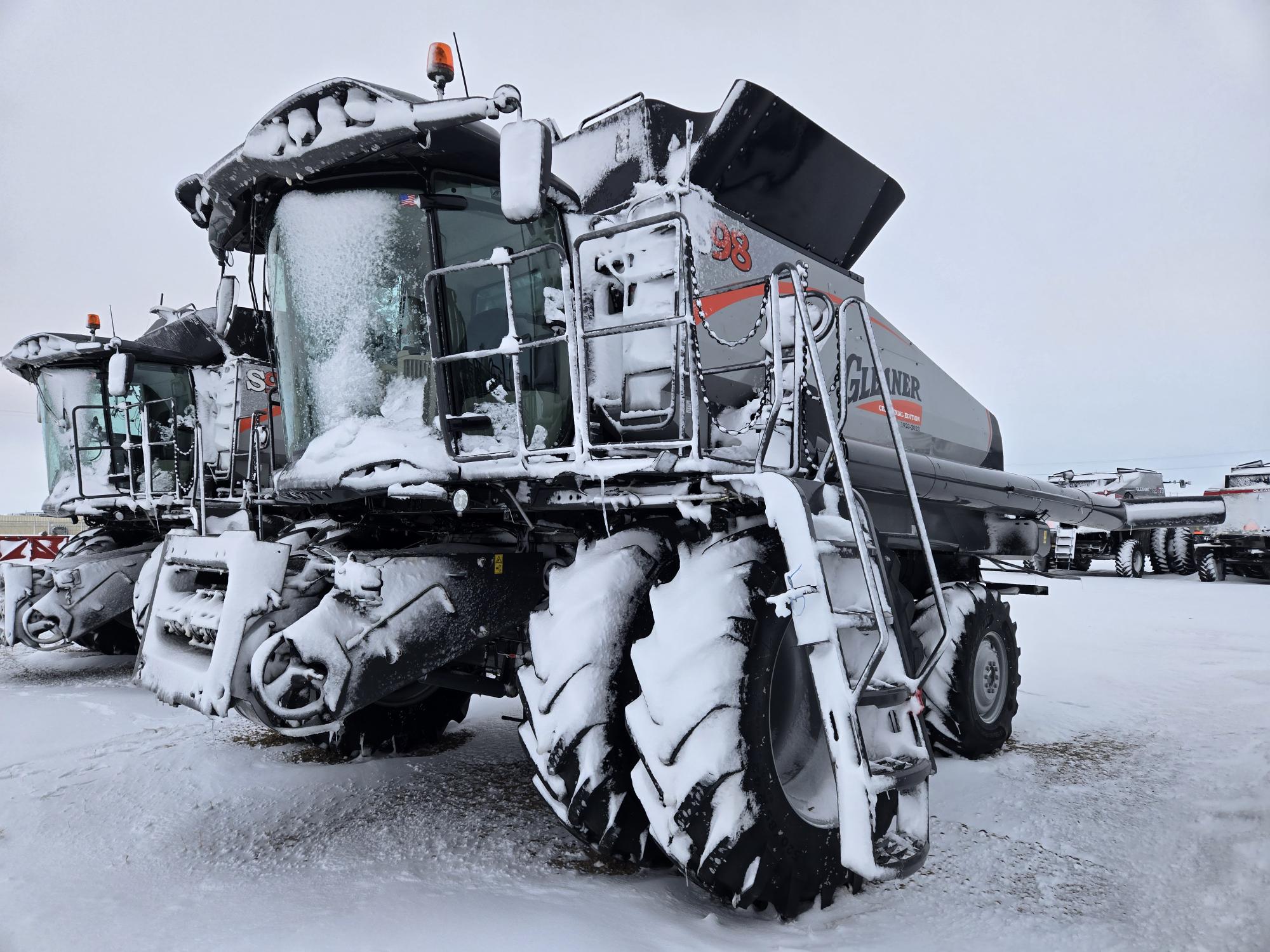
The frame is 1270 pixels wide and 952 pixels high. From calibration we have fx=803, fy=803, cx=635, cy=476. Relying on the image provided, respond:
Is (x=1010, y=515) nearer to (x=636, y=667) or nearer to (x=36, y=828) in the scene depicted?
(x=636, y=667)

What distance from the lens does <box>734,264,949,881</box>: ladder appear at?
2.42m

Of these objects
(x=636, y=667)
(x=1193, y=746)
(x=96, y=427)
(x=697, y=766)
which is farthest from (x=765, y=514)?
(x=96, y=427)

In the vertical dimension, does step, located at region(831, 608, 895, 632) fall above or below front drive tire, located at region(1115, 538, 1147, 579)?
above

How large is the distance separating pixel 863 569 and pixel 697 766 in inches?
32.1

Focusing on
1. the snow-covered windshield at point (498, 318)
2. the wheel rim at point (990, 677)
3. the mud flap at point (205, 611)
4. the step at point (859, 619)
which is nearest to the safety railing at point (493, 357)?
the snow-covered windshield at point (498, 318)

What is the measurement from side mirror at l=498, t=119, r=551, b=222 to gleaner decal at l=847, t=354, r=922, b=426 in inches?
97.1

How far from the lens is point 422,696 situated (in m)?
4.67

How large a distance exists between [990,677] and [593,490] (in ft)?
11.4

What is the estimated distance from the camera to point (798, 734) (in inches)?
130

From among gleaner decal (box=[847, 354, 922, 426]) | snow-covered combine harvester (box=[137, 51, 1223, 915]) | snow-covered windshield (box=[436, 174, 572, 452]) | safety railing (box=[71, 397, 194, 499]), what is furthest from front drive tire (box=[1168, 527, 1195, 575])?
safety railing (box=[71, 397, 194, 499])

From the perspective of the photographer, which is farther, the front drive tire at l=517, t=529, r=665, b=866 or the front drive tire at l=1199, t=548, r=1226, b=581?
the front drive tire at l=1199, t=548, r=1226, b=581

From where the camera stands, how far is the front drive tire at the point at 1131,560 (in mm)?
18516

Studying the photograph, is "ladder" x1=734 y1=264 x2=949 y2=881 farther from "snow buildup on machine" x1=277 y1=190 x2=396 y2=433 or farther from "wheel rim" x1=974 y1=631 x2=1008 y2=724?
"wheel rim" x1=974 y1=631 x2=1008 y2=724

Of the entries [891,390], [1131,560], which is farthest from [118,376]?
[1131,560]
